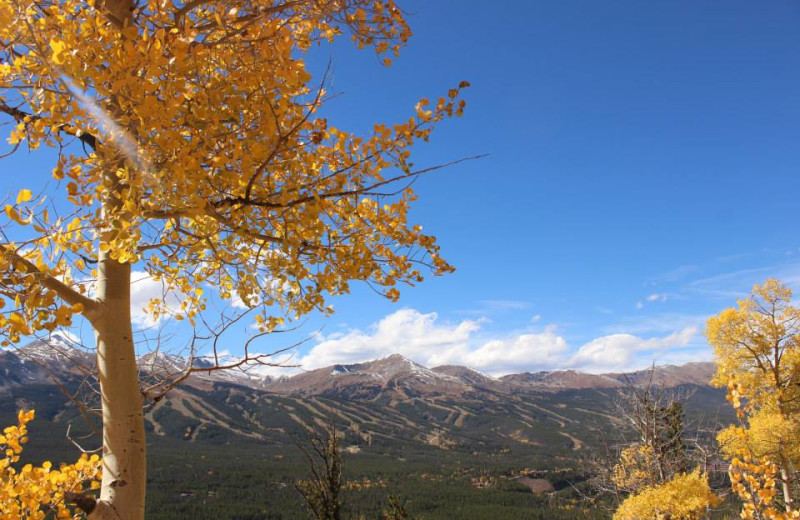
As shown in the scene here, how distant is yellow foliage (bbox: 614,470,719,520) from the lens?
1135 cm

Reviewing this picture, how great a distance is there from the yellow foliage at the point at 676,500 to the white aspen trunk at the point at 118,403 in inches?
510

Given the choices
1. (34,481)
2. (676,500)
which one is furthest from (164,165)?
(676,500)

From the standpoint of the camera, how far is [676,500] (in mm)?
11656

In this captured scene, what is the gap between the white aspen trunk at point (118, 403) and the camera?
257 cm

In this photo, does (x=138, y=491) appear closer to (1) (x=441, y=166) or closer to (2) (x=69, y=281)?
(2) (x=69, y=281)

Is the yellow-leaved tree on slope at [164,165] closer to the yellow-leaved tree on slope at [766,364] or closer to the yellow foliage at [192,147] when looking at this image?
the yellow foliage at [192,147]

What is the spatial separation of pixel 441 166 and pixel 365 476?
→ 163 meters

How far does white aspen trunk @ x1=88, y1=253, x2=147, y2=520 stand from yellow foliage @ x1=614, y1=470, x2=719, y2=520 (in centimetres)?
1297

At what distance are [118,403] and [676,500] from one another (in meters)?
13.6

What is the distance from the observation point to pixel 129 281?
9.66 ft

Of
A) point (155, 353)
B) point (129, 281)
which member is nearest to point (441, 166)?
point (129, 281)

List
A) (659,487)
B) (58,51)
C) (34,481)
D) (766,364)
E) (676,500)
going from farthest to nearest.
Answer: (766,364) < (659,487) < (676,500) < (34,481) < (58,51)

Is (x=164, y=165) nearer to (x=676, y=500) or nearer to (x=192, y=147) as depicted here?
(x=192, y=147)

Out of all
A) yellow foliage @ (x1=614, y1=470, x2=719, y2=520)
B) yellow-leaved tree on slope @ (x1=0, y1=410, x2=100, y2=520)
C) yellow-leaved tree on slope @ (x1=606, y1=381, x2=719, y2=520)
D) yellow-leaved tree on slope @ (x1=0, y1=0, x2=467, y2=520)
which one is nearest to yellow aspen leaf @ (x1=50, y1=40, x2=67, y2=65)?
yellow-leaved tree on slope @ (x1=0, y1=0, x2=467, y2=520)
